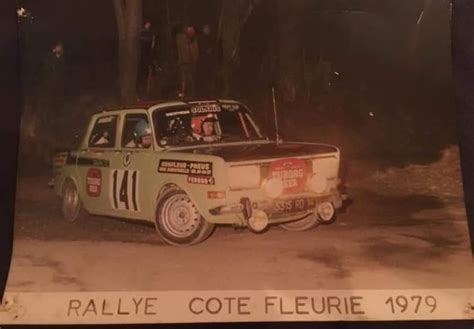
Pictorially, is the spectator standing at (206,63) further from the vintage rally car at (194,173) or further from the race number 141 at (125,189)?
the race number 141 at (125,189)

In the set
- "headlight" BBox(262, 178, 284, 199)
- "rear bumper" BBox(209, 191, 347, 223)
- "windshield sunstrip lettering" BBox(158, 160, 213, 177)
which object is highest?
"windshield sunstrip lettering" BBox(158, 160, 213, 177)

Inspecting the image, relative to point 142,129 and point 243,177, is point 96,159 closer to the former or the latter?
point 142,129

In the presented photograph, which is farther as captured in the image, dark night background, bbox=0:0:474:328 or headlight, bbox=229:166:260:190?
dark night background, bbox=0:0:474:328

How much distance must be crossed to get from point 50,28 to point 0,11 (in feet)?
0.31

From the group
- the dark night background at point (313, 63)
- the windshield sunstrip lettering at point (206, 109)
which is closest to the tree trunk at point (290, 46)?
the dark night background at point (313, 63)

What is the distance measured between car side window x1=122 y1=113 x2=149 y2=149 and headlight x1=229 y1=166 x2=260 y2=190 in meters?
0.19

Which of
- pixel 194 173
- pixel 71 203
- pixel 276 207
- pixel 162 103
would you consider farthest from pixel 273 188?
pixel 71 203

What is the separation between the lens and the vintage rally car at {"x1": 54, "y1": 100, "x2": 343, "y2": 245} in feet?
3.07

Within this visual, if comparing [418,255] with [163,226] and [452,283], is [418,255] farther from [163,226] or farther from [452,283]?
[163,226]

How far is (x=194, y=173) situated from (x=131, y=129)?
0.49 feet

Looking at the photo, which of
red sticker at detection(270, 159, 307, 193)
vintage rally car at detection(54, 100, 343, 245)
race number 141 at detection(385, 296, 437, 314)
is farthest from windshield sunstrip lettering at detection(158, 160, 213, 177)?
race number 141 at detection(385, 296, 437, 314)

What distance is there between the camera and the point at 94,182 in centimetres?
101

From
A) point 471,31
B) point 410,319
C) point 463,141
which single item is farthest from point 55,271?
point 471,31

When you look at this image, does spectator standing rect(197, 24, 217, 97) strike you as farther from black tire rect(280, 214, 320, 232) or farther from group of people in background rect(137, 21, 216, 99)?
black tire rect(280, 214, 320, 232)
